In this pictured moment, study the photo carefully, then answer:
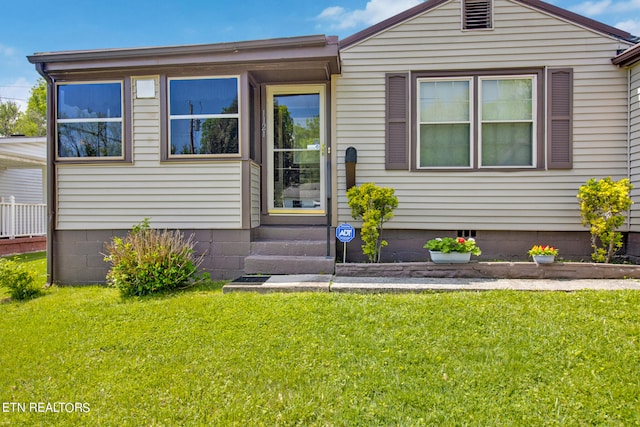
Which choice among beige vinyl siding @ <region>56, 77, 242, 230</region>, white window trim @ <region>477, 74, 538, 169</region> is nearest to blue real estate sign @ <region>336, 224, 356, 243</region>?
beige vinyl siding @ <region>56, 77, 242, 230</region>

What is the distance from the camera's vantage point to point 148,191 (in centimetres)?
556

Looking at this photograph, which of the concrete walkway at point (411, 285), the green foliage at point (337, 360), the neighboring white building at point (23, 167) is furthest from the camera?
the neighboring white building at point (23, 167)

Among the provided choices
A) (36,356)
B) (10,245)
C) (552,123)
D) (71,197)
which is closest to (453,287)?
(552,123)

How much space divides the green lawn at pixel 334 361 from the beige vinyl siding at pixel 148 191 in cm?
175

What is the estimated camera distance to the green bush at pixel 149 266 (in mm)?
4566

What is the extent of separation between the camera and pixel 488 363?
8.86ft

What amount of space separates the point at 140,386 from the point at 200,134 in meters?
3.79

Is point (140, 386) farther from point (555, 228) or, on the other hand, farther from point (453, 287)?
point (555, 228)

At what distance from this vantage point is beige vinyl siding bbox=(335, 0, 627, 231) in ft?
18.2

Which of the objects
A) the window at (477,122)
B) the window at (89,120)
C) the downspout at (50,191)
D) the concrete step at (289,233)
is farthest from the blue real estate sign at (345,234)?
the downspout at (50,191)

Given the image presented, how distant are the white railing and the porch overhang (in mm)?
6746

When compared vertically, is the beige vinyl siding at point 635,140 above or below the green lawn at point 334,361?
above

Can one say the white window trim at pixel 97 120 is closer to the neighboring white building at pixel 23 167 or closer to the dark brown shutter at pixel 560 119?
the dark brown shutter at pixel 560 119

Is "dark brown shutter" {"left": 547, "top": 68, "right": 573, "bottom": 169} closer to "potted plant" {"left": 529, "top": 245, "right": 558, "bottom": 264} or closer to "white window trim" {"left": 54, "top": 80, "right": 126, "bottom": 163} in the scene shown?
"potted plant" {"left": 529, "top": 245, "right": 558, "bottom": 264}
